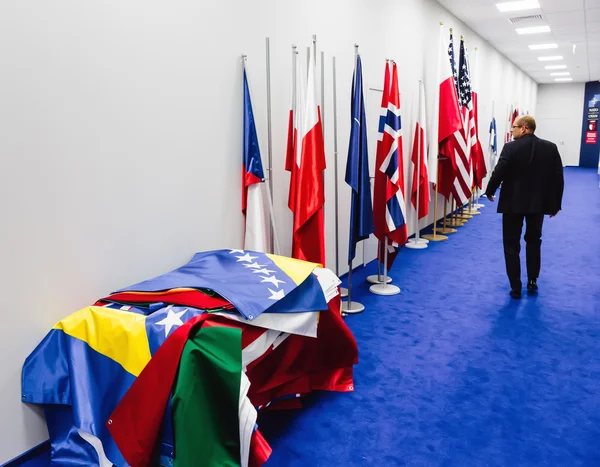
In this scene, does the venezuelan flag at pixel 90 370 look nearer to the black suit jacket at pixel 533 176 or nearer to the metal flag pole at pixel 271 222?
the metal flag pole at pixel 271 222

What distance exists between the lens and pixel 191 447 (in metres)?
1.66

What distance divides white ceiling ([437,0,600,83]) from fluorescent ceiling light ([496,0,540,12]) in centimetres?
8

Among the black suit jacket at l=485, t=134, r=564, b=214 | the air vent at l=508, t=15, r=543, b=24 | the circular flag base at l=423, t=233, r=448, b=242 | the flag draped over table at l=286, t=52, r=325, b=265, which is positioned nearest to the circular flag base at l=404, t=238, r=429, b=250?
the circular flag base at l=423, t=233, r=448, b=242

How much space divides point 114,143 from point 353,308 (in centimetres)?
216

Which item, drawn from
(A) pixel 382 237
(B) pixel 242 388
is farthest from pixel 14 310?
(A) pixel 382 237

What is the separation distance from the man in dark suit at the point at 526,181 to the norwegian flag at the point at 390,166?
2.49ft

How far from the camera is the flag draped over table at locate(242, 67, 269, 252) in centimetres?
300

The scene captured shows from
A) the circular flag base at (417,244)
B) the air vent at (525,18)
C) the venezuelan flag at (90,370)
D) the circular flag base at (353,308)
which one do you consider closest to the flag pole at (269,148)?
the circular flag base at (353,308)

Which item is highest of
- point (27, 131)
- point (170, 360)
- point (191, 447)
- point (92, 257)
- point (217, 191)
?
point (27, 131)

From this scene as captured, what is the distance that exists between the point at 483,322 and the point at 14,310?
291cm

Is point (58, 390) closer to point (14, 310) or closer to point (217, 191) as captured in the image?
point (14, 310)

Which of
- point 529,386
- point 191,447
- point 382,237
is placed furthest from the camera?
point 382,237

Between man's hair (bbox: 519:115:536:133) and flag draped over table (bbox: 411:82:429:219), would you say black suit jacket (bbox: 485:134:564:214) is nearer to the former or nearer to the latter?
man's hair (bbox: 519:115:536:133)

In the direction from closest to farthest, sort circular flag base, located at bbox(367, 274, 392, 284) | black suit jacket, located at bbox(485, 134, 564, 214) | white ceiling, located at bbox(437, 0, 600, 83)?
black suit jacket, located at bbox(485, 134, 564, 214)
circular flag base, located at bbox(367, 274, 392, 284)
white ceiling, located at bbox(437, 0, 600, 83)
